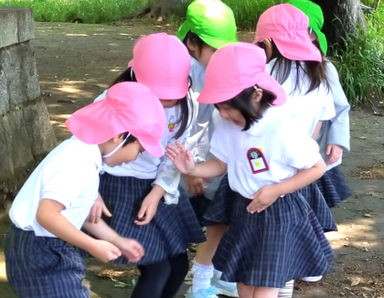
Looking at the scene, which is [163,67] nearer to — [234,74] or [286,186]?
[234,74]

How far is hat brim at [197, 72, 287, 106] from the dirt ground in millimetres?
1246

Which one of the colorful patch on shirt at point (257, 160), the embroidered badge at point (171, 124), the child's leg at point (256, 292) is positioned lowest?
the child's leg at point (256, 292)

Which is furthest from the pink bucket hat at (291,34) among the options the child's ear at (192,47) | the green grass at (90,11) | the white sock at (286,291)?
the green grass at (90,11)

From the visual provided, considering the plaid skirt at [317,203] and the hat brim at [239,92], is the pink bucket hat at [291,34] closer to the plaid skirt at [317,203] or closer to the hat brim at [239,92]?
the hat brim at [239,92]

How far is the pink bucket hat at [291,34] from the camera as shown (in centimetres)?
307

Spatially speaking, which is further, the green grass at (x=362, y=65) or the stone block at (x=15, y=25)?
the green grass at (x=362, y=65)

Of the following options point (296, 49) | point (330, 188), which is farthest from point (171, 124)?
point (330, 188)

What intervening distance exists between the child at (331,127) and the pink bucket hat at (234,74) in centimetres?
88

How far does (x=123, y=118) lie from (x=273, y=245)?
2.81 feet

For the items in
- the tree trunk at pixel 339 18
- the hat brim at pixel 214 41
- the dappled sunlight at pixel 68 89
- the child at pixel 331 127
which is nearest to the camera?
the hat brim at pixel 214 41

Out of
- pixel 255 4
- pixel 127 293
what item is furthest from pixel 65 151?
pixel 255 4

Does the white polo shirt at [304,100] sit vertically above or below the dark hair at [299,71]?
below

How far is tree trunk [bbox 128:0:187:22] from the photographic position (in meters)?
14.2

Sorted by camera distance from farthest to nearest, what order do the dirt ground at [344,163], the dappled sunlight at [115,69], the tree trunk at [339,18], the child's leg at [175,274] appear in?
Answer: 1. the dappled sunlight at [115,69]
2. the tree trunk at [339,18]
3. the dirt ground at [344,163]
4. the child's leg at [175,274]
